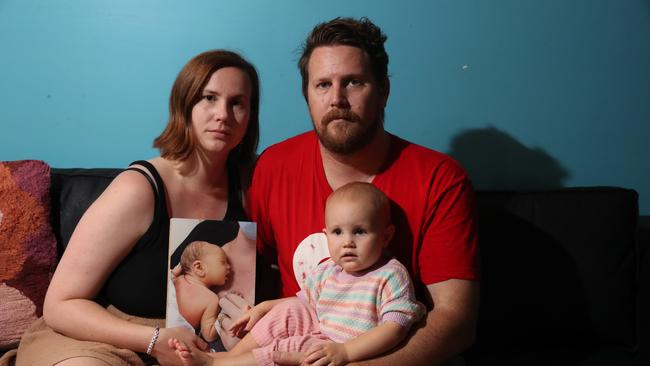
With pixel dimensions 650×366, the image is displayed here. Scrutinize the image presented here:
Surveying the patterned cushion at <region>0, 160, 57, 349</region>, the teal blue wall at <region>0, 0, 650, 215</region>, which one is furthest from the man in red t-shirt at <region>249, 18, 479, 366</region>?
the patterned cushion at <region>0, 160, 57, 349</region>

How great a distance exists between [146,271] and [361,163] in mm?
638

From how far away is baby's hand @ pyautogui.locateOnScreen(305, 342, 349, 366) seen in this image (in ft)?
3.99

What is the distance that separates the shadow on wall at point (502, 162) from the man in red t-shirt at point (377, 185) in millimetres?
538

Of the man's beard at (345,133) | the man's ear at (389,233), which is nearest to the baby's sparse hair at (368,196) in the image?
the man's ear at (389,233)

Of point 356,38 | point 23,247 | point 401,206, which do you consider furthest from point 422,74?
point 23,247

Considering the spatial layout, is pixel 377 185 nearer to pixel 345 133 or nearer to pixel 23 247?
pixel 345 133

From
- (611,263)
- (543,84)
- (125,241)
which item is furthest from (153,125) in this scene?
(611,263)

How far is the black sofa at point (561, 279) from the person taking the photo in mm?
1638

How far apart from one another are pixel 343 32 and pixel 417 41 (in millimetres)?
561

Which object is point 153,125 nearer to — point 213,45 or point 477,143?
point 213,45

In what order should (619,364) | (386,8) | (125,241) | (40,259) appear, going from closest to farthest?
(125,241)
(619,364)
(40,259)
(386,8)

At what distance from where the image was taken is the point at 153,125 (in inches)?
80.6

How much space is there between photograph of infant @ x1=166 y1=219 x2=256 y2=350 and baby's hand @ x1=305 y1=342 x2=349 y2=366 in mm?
A: 311

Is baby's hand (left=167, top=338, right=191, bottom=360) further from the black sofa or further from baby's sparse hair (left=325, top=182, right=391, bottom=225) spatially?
the black sofa
